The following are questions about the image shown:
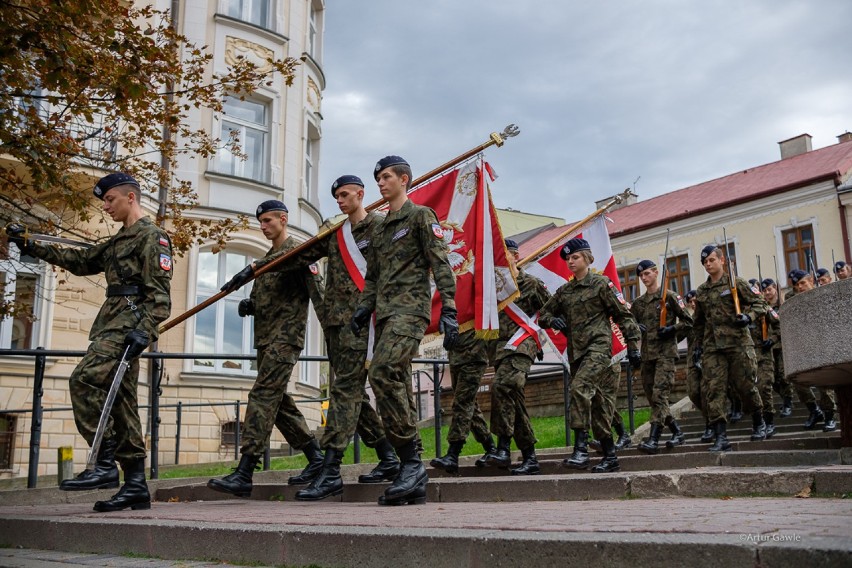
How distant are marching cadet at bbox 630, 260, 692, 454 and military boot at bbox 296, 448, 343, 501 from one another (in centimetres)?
497

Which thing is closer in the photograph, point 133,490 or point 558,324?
point 133,490

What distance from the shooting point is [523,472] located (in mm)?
8156

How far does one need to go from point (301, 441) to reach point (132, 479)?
5.46 feet

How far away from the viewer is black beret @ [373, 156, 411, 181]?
21.4ft

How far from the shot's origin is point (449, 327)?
568 centimetres

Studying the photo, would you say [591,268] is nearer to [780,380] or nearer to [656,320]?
[656,320]

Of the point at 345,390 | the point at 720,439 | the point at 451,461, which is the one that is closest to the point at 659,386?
the point at 720,439

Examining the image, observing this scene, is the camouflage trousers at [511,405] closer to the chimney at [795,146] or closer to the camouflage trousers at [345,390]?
the camouflage trousers at [345,390]

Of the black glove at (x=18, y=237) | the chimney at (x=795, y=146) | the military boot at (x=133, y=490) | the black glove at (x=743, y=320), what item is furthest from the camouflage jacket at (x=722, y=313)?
the chimney at (x=795, y=146)

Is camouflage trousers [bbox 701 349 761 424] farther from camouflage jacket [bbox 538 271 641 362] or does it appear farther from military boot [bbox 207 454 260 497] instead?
military boot [bbox 207 454 260 497]

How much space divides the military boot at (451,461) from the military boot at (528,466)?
55 centimetres

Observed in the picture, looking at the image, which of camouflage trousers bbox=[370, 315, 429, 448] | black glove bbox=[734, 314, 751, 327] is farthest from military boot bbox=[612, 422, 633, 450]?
camouflage trousers bbox=[370, 315, 429, 448]

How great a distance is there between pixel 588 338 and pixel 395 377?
10.3ft

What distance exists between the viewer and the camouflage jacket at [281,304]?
742 centimetres
